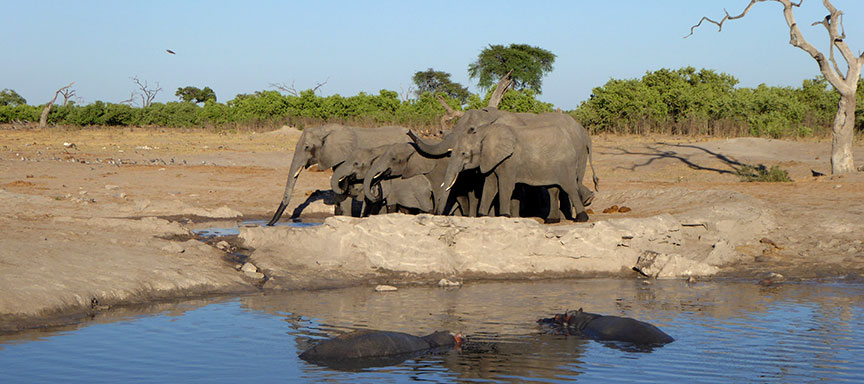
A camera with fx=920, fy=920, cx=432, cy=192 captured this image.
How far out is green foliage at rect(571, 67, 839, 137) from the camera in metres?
31.5

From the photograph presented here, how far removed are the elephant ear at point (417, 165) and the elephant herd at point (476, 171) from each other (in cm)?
1

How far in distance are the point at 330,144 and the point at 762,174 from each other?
1062 cm

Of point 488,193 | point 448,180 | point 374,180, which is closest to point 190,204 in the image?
point 374,180

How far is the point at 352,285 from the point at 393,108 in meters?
31.6

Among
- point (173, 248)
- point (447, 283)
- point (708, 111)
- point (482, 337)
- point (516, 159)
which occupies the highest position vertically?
point (708, 111)

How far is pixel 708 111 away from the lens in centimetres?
3347

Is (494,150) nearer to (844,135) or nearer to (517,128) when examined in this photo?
(517,128)

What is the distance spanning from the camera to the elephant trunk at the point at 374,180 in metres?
13.0

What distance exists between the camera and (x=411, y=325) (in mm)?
8273

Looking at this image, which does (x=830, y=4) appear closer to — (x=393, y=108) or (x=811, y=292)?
(x=811, y=292)

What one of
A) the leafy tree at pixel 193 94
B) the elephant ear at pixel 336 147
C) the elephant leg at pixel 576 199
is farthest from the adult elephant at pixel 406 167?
the leafy tree at pixel 193 94

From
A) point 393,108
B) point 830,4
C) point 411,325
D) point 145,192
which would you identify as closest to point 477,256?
point 411,325

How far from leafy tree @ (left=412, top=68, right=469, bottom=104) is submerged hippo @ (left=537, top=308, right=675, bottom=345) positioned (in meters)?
55.5

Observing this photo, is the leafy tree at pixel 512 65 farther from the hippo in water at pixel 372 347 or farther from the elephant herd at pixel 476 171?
the hippo in water at pixel 372 347
